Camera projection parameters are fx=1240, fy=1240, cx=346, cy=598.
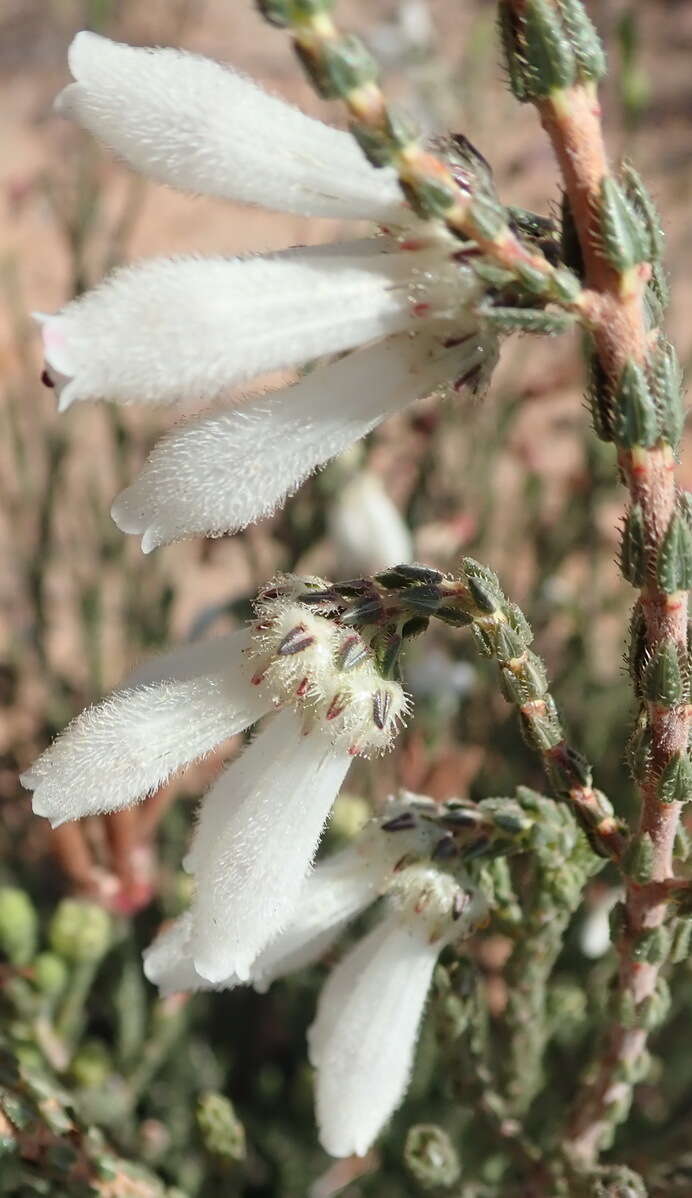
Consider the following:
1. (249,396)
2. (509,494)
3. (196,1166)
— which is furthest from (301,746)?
(509,494)

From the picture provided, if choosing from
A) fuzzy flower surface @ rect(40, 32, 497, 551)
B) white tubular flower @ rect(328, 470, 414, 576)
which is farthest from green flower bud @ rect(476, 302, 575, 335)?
white tubular flower @ rect(328, 470, 414, 576)

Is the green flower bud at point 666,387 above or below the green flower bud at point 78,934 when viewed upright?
above

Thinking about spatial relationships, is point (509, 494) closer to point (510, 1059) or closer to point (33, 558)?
point (33, 558)

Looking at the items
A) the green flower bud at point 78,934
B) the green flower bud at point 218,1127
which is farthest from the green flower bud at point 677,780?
the green flower bud at point 78,934

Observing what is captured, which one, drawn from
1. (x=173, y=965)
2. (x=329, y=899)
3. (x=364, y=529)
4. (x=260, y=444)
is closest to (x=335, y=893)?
(x=329, y=899)

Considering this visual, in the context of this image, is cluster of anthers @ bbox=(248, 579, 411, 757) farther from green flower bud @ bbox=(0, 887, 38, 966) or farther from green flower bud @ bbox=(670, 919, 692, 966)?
green flower bud @ bbox=(0, 887, 38, 966)

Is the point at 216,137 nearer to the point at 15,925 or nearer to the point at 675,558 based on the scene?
the point at 675,558

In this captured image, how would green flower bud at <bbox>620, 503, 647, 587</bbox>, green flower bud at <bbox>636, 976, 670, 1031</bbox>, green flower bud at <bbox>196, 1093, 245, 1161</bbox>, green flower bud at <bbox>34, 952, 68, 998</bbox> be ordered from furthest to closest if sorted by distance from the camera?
green flower bud at <bbox>34, 952, 68, 998</bbox>
green flower bud at <bbox>196, 1093, 245, 1161</bbox>
green flower bud at <bbox>636, 976, 670, 1031</bbox>
green flower bud at <bbox>620, 503, 647, 587</bbox>

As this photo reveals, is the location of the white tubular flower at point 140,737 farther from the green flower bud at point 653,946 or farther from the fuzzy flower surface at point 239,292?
the green flower bud at point 653,946
